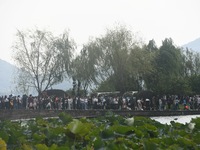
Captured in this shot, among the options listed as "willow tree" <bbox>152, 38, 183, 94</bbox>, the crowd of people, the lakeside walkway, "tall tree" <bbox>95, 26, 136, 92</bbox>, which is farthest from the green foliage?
"willow tree" <bbox>152, 38, 183, 94</bbox>

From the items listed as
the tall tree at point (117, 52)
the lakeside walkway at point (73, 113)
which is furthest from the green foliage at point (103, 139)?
the tall tree at point (117, 52)

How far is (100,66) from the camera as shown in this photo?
45938 mm

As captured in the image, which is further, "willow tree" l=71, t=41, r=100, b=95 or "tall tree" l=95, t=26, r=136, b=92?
"willow tree" l=71, t=41, r=100, b=95

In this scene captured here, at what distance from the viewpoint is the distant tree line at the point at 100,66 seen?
142 ft

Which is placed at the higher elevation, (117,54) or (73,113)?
(117,54)

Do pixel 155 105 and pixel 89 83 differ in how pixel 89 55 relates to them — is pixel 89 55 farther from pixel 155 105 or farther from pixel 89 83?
pixel 155 105

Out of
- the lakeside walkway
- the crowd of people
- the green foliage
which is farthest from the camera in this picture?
the crowd of people

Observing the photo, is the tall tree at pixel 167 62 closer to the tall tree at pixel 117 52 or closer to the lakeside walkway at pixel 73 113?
the tall tree at pixel 117 52

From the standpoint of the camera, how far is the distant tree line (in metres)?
43.2

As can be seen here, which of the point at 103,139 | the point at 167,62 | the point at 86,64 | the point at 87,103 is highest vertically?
the point at 167,62

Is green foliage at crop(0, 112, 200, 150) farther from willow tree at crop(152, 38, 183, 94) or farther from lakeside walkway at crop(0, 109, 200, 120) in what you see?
willow tree at crop(152, 38, 183, 94)

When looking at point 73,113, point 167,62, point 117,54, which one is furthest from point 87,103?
point 167,62

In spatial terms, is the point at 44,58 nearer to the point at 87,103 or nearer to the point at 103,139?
the point at 87,103

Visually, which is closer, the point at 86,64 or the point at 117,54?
the point at 117,54
